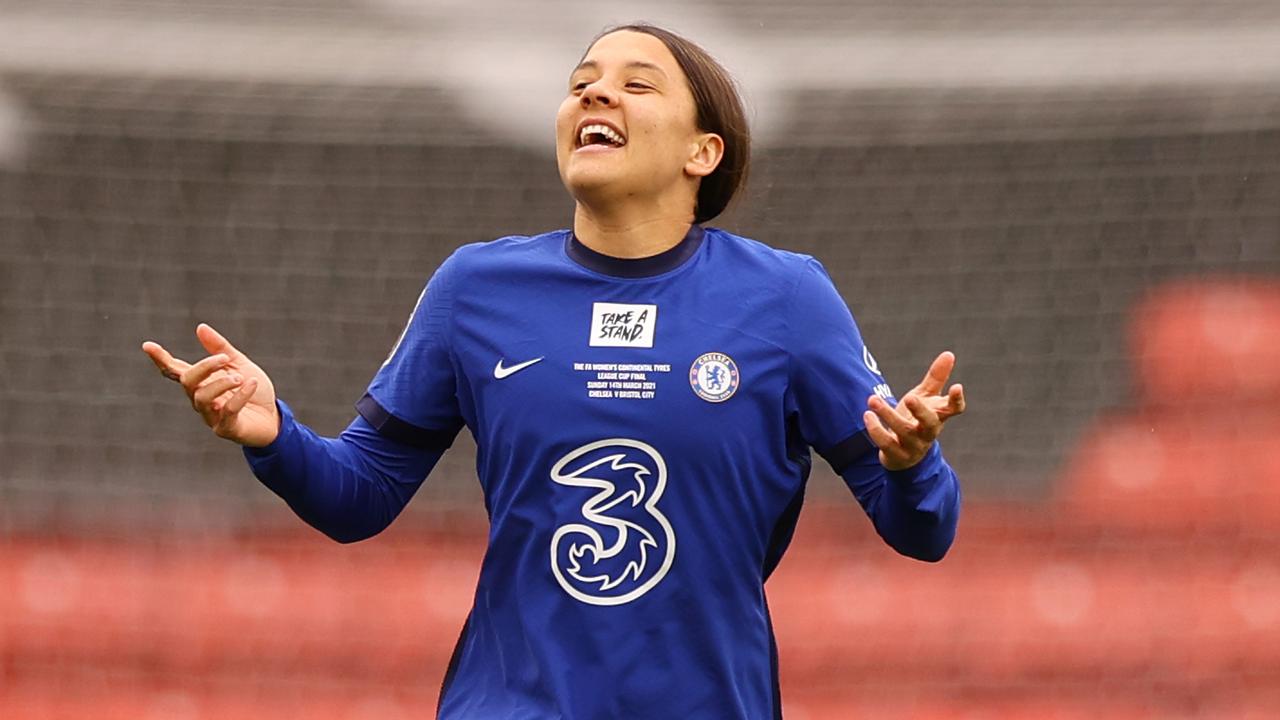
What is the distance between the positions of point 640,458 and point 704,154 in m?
0.58

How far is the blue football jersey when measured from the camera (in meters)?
2.44

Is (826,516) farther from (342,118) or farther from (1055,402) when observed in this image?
(342,118)

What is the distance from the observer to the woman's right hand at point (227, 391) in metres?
2.41

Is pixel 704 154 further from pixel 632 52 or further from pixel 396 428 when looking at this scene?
pixel 396 428

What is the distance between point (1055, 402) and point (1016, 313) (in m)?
0.35

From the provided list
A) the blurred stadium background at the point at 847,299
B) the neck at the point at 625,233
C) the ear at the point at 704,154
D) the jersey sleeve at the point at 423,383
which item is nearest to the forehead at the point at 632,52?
the ear at the point at 704,154

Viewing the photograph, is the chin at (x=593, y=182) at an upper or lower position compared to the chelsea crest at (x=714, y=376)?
upper

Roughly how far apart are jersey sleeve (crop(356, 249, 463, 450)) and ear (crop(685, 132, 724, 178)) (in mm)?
403

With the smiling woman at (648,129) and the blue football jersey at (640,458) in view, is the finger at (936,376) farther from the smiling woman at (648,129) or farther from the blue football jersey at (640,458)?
the smiling woman at (648,129)

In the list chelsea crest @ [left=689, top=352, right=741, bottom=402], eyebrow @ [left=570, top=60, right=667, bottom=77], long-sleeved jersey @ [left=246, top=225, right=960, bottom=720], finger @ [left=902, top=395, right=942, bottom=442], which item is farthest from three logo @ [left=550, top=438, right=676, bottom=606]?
eyebrow @ [left=570, top=60, right=667, bottom=77]

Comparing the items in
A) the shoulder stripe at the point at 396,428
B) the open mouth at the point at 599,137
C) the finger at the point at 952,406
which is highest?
the open mouth at the point at 599,137

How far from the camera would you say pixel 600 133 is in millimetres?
2658

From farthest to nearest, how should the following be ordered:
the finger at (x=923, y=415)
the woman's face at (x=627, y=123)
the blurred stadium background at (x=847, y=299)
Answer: the blurred stadium background at (x=847, y=299)
the woman's face at (x=627, y=123)
the finger at (x=923, y=415)

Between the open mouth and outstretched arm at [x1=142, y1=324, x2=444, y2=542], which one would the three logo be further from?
the open mouth
